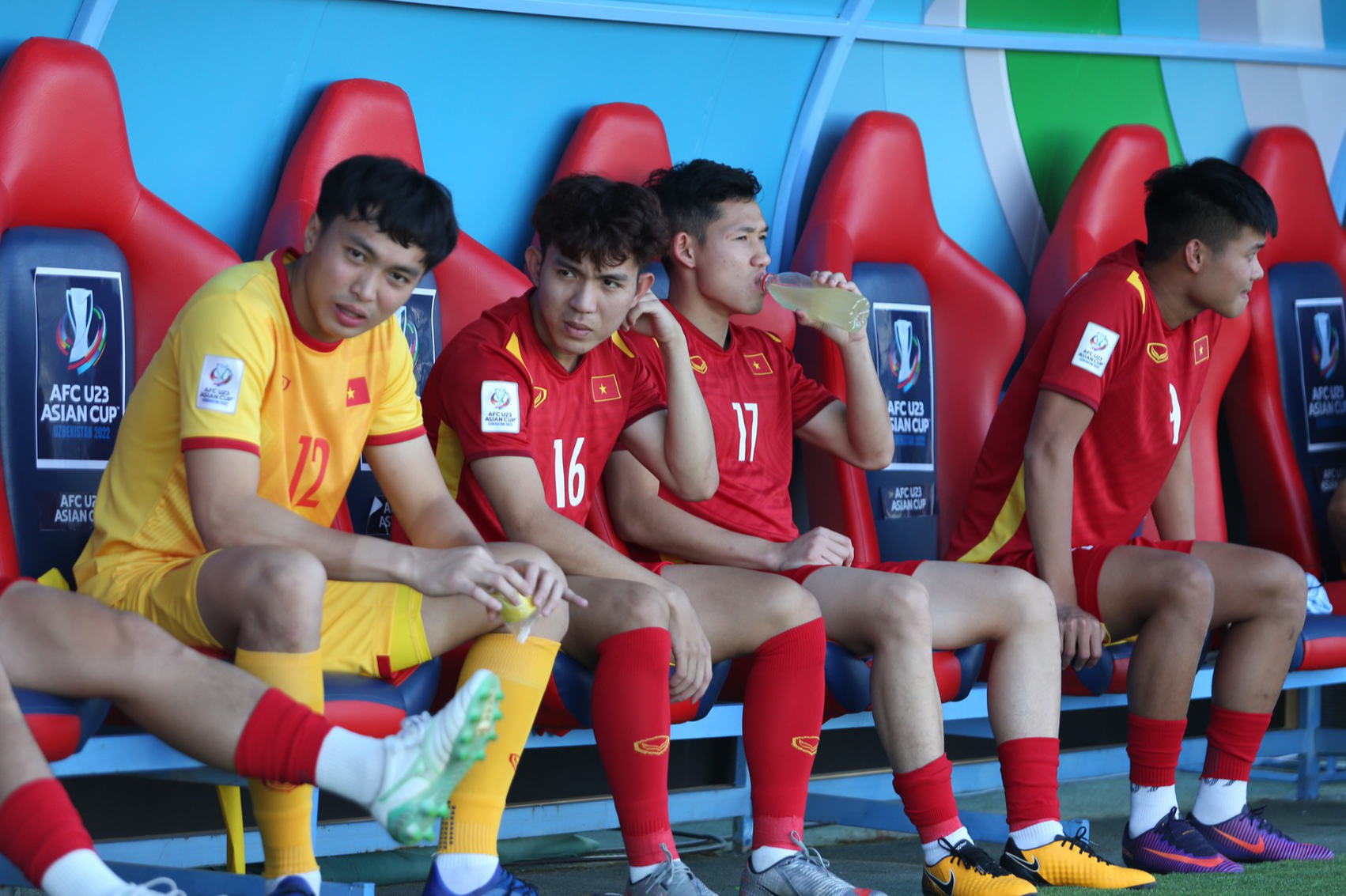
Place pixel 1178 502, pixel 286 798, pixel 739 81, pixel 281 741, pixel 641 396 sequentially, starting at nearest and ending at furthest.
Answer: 1. pixel 281 741
2. pixel 286 798
3. pixel 641 396
4. pixel 1178 502
5. pixel 739 81

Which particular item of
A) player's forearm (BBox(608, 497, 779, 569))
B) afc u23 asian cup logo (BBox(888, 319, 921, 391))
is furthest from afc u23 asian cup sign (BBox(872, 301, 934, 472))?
player's forearm (BBox(608, 497, 779, 569))

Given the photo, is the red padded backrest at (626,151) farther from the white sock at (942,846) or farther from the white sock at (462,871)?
the white sock at (462,871)

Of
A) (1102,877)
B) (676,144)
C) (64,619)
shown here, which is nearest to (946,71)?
(676,144)

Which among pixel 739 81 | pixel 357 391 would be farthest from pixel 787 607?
pixel 739 81

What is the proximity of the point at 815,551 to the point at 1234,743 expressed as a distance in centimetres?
81

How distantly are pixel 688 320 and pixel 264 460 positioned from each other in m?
0.90

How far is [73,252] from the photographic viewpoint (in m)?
2.39

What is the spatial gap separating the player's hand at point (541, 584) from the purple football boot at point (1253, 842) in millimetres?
1274

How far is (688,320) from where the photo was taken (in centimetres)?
269

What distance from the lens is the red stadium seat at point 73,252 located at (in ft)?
7.62

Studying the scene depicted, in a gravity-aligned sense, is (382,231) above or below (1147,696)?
above

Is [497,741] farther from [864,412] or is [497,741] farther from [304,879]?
[864,412]

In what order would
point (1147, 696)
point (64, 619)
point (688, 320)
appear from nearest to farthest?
point (64, 619) < point (1147, 696) < point (688, 320)

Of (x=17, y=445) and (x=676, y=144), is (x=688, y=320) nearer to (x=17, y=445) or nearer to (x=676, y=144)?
(x=676, y=144)
